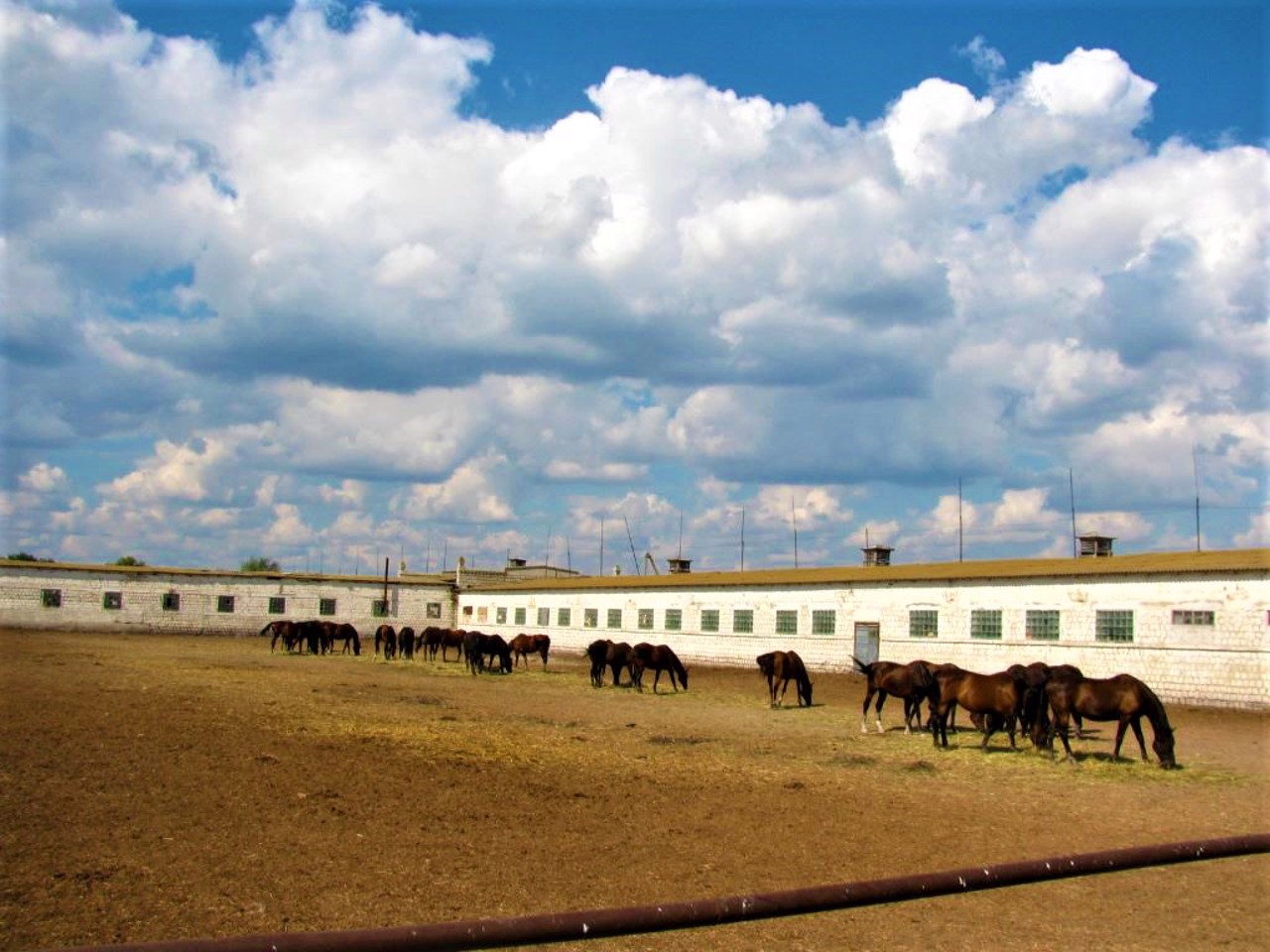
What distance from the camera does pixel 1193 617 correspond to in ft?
93.1

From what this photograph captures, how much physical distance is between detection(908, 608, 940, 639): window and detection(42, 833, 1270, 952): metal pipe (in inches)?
1246

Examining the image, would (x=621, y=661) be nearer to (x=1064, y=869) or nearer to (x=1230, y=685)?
(x=1230, y=685)

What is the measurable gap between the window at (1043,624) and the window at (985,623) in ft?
3.80

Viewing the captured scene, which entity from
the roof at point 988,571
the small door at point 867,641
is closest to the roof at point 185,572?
the roof at point 988,571

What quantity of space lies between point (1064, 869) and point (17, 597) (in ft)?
212

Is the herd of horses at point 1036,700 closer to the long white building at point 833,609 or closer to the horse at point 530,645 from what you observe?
the long white building at point 833,609

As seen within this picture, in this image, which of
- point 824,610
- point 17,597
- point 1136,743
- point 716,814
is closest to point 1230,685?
point 1136,743

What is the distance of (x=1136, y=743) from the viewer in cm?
2128

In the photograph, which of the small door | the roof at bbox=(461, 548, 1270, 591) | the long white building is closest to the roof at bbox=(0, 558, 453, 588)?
the long white building

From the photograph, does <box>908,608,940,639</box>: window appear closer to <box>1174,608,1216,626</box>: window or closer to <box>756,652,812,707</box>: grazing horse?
<box>1174,608,1216,626</box>: window

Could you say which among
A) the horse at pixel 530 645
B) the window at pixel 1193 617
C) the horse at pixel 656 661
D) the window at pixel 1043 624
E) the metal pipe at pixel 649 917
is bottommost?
the horse at pixel 530 645

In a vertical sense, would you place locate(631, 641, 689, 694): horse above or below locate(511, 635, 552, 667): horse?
above

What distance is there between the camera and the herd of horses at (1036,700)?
1812cm

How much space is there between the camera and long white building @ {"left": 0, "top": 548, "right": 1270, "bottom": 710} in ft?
92.4
